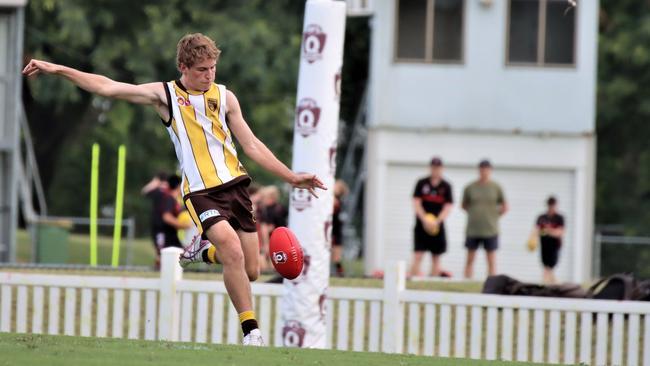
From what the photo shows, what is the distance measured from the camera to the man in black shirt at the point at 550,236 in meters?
24.5

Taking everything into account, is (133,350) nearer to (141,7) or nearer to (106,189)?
(141,7)

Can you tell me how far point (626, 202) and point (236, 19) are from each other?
685 inches

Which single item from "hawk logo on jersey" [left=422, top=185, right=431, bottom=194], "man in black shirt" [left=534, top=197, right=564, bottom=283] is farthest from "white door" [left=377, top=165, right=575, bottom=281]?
"hawk logo on jersey" [left=422, top=185, right=431, bottom=194]

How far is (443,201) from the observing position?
21.6 metres

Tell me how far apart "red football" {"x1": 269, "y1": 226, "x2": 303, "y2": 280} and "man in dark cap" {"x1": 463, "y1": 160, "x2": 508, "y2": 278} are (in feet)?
39.2

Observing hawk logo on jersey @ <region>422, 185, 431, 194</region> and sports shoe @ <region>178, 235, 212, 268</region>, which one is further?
hawk logo on jersey @ <region>422, 185, 431, 194</region>

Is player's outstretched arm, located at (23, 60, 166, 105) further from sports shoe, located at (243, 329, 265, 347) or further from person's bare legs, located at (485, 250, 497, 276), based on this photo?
person's bare legs, located at (485, 250, 497, 276)

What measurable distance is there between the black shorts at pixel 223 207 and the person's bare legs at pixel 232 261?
75mm

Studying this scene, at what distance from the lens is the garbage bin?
96.4 ft

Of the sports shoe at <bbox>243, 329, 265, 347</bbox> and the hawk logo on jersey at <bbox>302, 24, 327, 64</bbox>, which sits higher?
the hawk logo on jersey at <bbox>302, 24, 327, 64</bbox>

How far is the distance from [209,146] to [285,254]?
0.98 m

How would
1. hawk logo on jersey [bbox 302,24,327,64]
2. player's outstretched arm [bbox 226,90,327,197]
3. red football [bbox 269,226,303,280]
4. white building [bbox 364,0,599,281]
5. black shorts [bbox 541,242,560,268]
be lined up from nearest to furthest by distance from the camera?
player's outstretched arm [bbox 226,90,327,197], red football [bbox 269,226,303,280], hawk logo on jersey [bbox 302,24,327,64], black shorts [bbox 541,242,560,268], white building [bbox 364,0,599,281]

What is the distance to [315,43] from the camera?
1365cm

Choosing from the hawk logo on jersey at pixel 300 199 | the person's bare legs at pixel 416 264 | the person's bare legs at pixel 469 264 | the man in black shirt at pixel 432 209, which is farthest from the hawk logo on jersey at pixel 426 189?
the hawk logo on jersey at pixel 300 199
